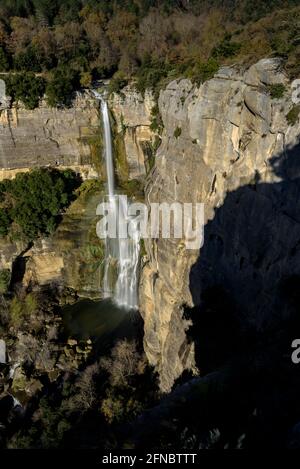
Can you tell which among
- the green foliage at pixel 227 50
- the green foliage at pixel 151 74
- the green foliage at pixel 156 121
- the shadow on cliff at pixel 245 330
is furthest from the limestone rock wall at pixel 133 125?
the shadow on cliff at pixel 245 330

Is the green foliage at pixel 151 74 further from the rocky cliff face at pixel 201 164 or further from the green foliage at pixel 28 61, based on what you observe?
the green foliage at pixel 28 61

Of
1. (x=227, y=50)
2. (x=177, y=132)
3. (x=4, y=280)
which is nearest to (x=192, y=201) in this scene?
(x=177, y=132)

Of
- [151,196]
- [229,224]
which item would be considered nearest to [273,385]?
[229,224]

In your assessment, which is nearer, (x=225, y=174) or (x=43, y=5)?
(x=225, y=174)

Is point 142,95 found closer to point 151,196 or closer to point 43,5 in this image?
point 151,196

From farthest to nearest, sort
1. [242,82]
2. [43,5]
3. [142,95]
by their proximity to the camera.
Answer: [43,5] < [142,95] < [242,82]

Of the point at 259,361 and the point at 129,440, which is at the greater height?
the point at 129,440

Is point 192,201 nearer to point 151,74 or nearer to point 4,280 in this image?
point 151,74

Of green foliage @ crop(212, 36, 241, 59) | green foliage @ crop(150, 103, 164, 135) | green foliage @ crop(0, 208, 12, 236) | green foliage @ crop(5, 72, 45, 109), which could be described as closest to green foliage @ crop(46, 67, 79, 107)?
green foliage @ crop(5, 72, 45, 109)

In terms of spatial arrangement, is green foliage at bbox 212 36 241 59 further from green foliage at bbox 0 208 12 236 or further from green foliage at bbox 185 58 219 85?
green foliage at bbox 0 208 12 236
